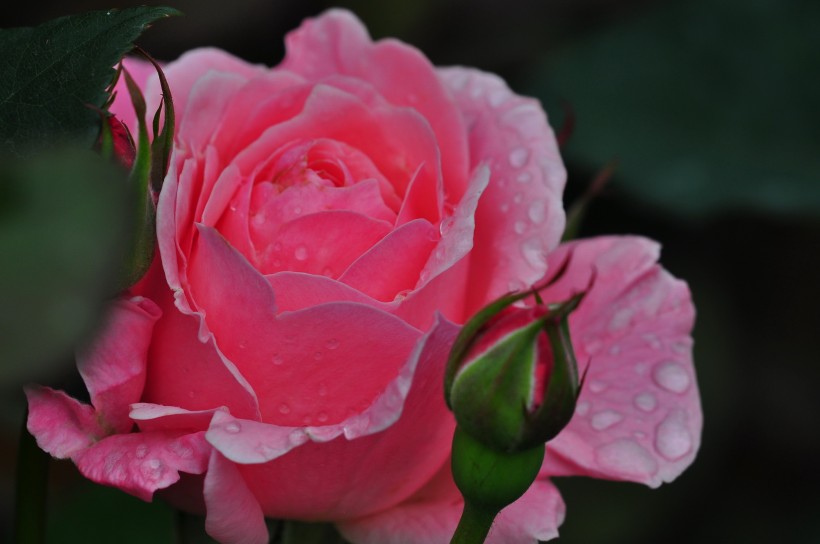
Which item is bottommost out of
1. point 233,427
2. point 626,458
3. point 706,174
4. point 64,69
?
point 706,174

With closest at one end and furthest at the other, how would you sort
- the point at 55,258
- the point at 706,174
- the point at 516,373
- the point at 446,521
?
the point at 55,258, the point at 516,373, the point at 446,521, the point at 706,174

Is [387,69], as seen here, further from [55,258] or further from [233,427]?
[55,258]

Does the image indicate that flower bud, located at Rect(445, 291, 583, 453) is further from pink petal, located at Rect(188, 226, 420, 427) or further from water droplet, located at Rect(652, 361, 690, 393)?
water droplet, located at Rect(652, 361, 690, 393)

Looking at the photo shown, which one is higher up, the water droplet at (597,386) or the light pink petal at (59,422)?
the light pink petal at (59,422)

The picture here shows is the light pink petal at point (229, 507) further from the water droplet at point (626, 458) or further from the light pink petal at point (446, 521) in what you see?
the water droplet at point (626, 458)

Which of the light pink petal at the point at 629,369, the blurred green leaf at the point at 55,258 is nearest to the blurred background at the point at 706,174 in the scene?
the light pink petal at the point at 629,369

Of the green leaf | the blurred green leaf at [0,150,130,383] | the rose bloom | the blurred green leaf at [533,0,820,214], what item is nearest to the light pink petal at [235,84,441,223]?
the rose bloom

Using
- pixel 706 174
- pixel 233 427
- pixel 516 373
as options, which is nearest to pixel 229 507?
pixel 233 427
